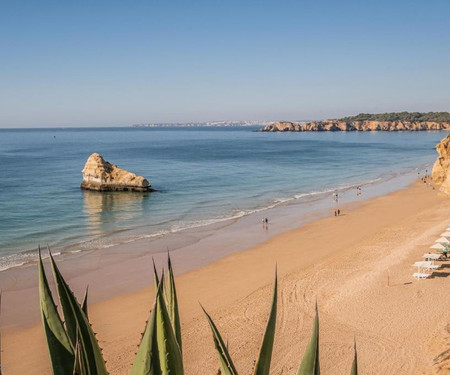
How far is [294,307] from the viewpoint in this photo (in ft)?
46.8

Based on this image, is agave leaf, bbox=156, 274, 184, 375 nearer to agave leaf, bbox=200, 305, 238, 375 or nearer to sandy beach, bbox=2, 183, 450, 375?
agave leaf, bbox=200, 305, 238, 375

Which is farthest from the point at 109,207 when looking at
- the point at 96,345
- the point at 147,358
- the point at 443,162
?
the point at 147,358

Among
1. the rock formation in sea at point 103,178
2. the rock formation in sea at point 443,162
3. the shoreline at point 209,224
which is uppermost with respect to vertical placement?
the rock formation in sea at point 443,162

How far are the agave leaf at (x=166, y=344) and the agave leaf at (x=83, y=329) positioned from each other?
284mm

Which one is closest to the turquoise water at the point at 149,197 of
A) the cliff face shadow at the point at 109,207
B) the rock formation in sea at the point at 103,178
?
the cliff face shadow at the point at 109,207

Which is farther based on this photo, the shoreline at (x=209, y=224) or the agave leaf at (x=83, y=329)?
the shoreline at (x=209, y=224)

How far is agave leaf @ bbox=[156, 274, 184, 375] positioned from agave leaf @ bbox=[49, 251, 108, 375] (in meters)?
0.28

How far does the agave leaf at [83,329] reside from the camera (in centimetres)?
182

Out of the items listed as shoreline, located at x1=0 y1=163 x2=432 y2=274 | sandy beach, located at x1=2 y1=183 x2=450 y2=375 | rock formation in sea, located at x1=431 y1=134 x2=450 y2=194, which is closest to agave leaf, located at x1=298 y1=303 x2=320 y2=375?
sandy beach, located at x1=2 y1=183 x2=450 y2=375

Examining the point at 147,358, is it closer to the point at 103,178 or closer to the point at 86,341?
the point at 86,341

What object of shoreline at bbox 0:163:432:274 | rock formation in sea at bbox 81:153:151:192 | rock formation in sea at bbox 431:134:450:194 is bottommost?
shoreline at bbox 0:163:432:274

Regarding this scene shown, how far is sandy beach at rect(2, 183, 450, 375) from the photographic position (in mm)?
11109

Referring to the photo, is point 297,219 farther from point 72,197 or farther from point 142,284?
point 72,197

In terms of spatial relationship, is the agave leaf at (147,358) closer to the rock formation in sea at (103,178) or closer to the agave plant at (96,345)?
the agave plant at (96,345)
